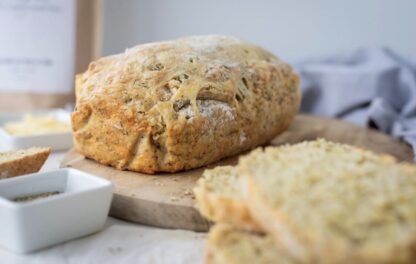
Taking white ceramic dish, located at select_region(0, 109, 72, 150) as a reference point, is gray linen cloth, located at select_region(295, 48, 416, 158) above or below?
above

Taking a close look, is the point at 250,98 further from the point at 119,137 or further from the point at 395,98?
the point at 395,98

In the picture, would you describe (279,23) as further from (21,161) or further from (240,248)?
(240,248)

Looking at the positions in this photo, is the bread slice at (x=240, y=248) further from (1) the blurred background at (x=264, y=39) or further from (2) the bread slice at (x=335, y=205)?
(1) the blurred background at (x=264, y=39)

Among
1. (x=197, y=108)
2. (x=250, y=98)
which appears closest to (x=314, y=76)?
(x=250, y=98)

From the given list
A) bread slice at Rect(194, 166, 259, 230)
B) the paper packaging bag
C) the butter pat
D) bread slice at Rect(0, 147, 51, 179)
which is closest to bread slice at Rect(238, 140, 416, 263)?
bread slice at Rect(194, 166, 259, 230)

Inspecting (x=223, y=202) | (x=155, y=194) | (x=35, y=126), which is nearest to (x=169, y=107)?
(x=155, y=194)

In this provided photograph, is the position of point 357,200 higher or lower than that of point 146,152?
higher

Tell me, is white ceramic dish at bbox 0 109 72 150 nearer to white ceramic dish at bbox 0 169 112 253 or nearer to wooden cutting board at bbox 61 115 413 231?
wooden cutting board at bbox 61 115 413 231

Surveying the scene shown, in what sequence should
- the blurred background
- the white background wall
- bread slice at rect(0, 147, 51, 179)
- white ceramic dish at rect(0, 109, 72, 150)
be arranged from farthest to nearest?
the white background wall, the blurred background, white ceramic dish at rect(0, 109, 72, 150), bread slice at rect(0, 147, 51, 179)
